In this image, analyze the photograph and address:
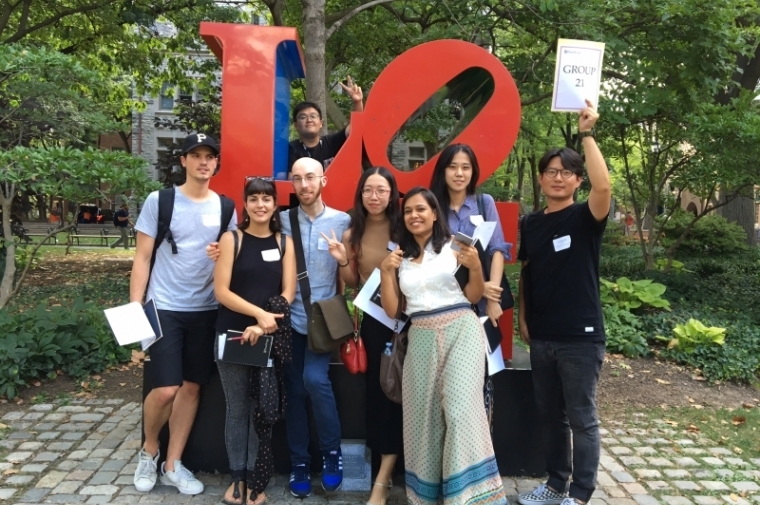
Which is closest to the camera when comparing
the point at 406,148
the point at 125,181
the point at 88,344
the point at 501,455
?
the point at 501,455

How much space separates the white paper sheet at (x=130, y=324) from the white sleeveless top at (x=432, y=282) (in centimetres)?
143

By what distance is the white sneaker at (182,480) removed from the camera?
3.47m

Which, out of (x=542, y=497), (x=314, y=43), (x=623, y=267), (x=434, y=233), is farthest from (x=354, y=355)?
(x=623, y=267)

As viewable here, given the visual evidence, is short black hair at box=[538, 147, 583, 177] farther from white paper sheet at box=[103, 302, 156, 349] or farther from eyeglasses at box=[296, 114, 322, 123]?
white paper sheet at box=[103, 302, 156, 349]

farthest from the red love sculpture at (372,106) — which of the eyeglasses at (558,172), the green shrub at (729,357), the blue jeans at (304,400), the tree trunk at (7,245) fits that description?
the green shrub at (729,357)

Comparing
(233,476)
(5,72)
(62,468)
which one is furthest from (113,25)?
(233,476)

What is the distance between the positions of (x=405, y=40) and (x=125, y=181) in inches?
263

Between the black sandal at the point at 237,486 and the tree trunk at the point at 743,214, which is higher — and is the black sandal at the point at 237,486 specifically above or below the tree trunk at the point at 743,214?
below

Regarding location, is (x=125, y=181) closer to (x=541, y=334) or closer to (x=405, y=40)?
(x=541, y=334)

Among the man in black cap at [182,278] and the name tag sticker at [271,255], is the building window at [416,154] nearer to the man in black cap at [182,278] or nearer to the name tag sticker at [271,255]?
the man in black cap at [182,278]

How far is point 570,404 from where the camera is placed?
3.16 metres

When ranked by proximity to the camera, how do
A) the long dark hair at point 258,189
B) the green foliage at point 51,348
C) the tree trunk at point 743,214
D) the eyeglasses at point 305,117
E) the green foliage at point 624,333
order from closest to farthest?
the long dark hair at point 258,189
the eyeglasses at point 305,117
the green foliage at point 51,348
the green foliage at point 624,333
the tree trunk at point 743,214

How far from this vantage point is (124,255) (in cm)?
1600

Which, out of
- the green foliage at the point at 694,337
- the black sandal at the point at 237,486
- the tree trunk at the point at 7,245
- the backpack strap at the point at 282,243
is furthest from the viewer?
the green foliage at the point at 694,337
